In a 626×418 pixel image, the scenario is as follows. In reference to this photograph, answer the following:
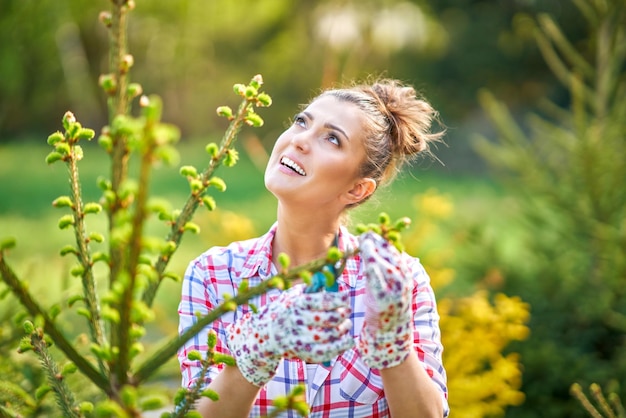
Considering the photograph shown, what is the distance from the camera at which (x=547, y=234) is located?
4055 millimetres

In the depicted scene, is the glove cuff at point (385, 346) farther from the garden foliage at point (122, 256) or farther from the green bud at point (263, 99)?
the green bud at point (263, 99)

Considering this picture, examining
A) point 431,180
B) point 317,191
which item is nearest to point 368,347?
point 317,191

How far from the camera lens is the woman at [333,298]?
1171mm

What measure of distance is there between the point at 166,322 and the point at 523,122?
12209 mm

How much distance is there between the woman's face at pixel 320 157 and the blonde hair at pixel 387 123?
0.12 feet

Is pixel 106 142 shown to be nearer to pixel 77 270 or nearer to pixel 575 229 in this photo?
pixel 77 270

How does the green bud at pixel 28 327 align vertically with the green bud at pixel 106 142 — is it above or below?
below

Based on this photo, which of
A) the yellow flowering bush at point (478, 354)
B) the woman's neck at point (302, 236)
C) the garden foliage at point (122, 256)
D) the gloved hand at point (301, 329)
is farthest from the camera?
the yellow flowering bush at point (478, 354)

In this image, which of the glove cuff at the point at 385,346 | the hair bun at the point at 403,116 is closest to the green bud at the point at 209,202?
the glove cuff at the point at 385,346

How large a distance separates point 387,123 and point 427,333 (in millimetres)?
611

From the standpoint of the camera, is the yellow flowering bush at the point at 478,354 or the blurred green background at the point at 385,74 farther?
the blurred green background at the point at 385,74

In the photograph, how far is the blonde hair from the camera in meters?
1.89

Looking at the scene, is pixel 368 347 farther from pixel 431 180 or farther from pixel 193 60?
pixel 193 60

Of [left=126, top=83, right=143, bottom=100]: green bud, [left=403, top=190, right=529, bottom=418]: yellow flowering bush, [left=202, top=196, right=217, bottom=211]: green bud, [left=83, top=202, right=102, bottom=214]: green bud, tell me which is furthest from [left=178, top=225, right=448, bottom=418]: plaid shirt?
[left=403, top=190, right=529, bottom=418]: yellow flowering bush
